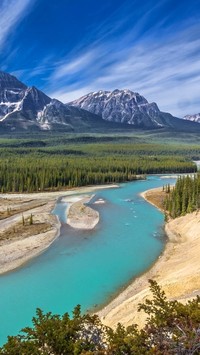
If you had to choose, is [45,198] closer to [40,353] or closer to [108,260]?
[108,260]

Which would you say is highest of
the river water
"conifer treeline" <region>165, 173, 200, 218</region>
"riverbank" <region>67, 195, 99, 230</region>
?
"conifer treeline" <region>165, 173, 200, 218</region>

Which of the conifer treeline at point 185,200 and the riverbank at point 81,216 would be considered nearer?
the conifer treeline at point 185,200

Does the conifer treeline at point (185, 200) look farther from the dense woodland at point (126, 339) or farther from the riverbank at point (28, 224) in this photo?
the dense woodland at point (126, 339)

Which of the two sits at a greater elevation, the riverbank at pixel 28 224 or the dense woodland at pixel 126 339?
the dense woodland at pixel 126 339

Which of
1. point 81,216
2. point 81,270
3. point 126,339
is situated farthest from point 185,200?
point 126,339

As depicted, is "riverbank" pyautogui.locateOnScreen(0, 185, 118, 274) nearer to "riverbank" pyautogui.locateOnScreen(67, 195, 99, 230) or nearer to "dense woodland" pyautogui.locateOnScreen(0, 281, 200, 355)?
"riverbank" pyautogui.locateOnScreen(67, 195, 99, 230)

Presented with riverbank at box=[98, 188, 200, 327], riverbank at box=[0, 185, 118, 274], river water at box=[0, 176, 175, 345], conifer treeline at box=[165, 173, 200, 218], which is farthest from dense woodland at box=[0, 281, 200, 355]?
conifer treeline at box=[165, 173, 200, 218]

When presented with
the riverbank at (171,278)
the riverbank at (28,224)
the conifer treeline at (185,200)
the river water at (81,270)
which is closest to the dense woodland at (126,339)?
the riverbank at (171,278)
